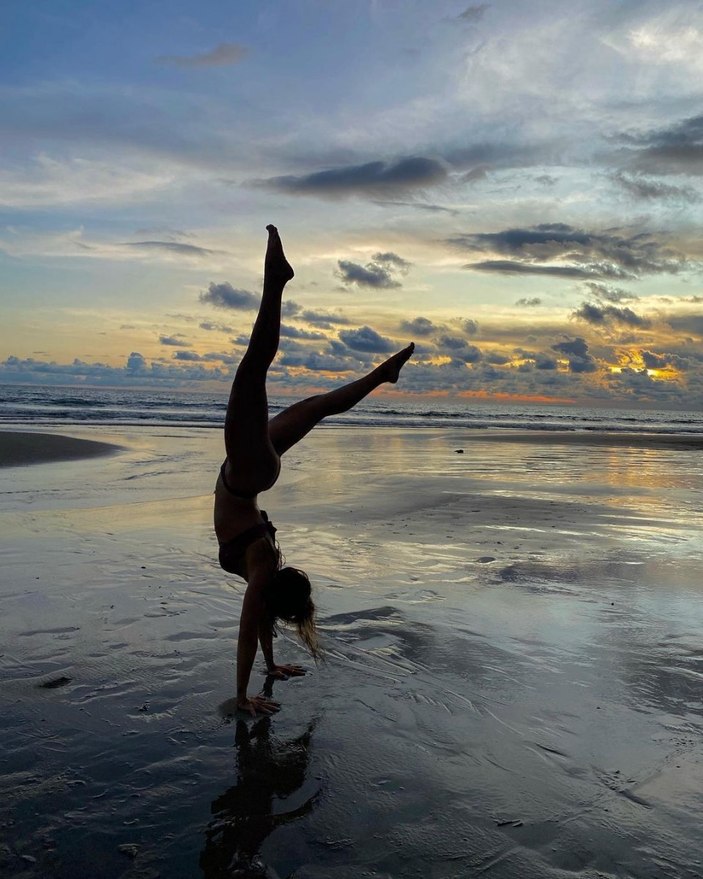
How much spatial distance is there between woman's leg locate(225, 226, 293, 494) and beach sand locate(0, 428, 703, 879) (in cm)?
149

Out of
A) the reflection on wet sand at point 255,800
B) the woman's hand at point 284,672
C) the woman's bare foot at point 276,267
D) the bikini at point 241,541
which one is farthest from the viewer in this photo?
the woman's hand at point 284,672

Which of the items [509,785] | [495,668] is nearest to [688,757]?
[509,785]

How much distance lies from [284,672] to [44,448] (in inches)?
688

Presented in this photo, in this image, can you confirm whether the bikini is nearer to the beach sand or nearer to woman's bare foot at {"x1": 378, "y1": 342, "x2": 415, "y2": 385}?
the beach sand

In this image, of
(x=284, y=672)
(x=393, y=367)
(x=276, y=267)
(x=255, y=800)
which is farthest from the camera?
(x=393, y=367)

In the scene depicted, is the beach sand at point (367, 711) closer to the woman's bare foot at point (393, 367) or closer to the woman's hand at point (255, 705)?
the woman's hand at point (255, 705)

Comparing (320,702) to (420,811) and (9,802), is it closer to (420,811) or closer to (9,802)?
(420,811)

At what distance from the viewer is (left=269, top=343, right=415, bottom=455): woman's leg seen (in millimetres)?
5027

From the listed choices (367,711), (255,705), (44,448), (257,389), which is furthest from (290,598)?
(44,448)

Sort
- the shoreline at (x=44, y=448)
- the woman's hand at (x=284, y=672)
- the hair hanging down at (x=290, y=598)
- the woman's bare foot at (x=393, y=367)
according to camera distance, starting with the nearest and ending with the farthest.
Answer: the hair hanging down at (x=290, y=598) < the woman's hand at (x=284, y=672) < the woman's bare foot at (x=393, y=367) < the shoreline at (x=44, y=448)

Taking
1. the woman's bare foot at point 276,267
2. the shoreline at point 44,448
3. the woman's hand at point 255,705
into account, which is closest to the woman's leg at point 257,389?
the woman's bare foot at point 276,267

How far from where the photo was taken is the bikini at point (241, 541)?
4797 mm

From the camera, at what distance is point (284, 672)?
197 inches

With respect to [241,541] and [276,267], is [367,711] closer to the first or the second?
[241,541]
